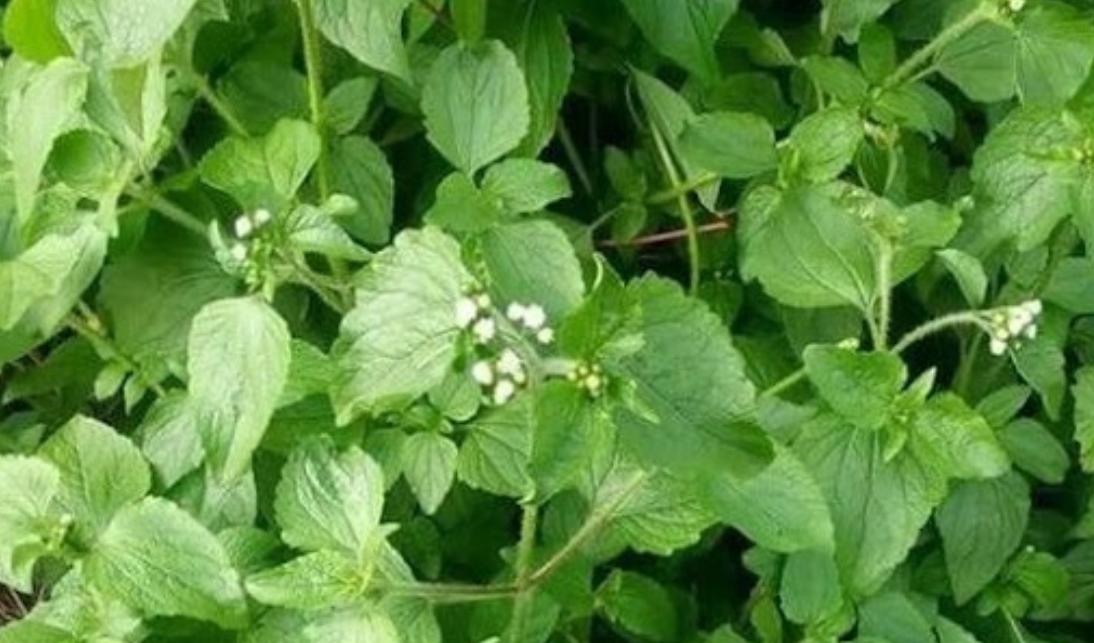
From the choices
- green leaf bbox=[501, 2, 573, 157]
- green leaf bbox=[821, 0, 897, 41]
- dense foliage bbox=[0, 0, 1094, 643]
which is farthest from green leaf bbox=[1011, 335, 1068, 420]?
green leaf bbox=[501, 2, 573, 157]

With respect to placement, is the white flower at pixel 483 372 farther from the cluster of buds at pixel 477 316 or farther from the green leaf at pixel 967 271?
the green leaf at pixel 967 271

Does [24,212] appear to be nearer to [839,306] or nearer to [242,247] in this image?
[242,247]

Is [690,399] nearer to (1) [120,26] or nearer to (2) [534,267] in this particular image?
(2) [534,267]

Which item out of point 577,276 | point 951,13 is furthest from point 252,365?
point 951,13

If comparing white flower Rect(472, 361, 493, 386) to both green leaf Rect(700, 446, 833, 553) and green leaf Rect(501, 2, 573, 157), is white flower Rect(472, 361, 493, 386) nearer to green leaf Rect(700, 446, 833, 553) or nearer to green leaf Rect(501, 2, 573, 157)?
green leaf Rect(700, 446, 833, 553)

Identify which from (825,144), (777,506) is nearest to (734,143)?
(825,144)

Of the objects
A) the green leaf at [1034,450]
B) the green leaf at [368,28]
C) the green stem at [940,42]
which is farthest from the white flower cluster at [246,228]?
the green leaf at [1034,450]

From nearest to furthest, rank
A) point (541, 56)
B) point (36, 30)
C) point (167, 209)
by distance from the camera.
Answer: point (36, 30), point (167, 209), point (541, 56)
